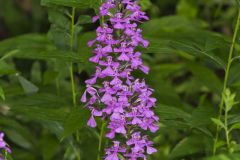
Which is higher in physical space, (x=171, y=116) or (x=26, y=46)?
A: (x=26, y=46)

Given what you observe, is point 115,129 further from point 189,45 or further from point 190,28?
point 190,28

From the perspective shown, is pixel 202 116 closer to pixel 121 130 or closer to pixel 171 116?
pixel 171 116

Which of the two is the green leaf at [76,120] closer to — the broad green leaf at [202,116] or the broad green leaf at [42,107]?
the broad green leaf at [42,107]

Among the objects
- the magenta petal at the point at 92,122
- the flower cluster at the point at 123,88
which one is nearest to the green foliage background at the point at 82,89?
the magenta petal at the point at 92,122

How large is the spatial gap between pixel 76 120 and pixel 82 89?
0.50 metres

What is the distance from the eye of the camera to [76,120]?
11.4 feet

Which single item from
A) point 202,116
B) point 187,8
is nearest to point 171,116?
point 202,116

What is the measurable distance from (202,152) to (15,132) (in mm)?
1804

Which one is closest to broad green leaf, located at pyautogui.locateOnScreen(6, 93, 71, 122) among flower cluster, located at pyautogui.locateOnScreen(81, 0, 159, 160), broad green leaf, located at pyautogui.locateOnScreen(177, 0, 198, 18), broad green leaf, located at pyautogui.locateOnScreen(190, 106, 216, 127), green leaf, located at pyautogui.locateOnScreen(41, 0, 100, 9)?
flower cluster, located at pyautogui.locateOnScreen(81, 0, 159, 160)

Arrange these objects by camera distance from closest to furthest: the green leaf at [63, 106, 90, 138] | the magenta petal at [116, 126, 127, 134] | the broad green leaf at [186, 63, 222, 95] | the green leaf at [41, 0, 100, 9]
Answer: the magenta petal at [116, 126, 127, 134], the green leaf at [63, 106, 90, 138], the green leaf at [41, 0, 100, 9], the broad green leaf at [186, 63, 222, 95]

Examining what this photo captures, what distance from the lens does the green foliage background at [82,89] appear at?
369 centimetres

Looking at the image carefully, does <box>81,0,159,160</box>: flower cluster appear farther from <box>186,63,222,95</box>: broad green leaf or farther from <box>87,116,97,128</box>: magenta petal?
<box>186,63,222,95</box>: broad green leaf

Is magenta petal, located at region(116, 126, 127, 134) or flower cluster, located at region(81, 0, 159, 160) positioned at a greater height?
flower cluster, located at region(81, 0, 159, 160)

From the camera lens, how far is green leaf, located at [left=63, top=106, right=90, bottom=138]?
11.1ft
